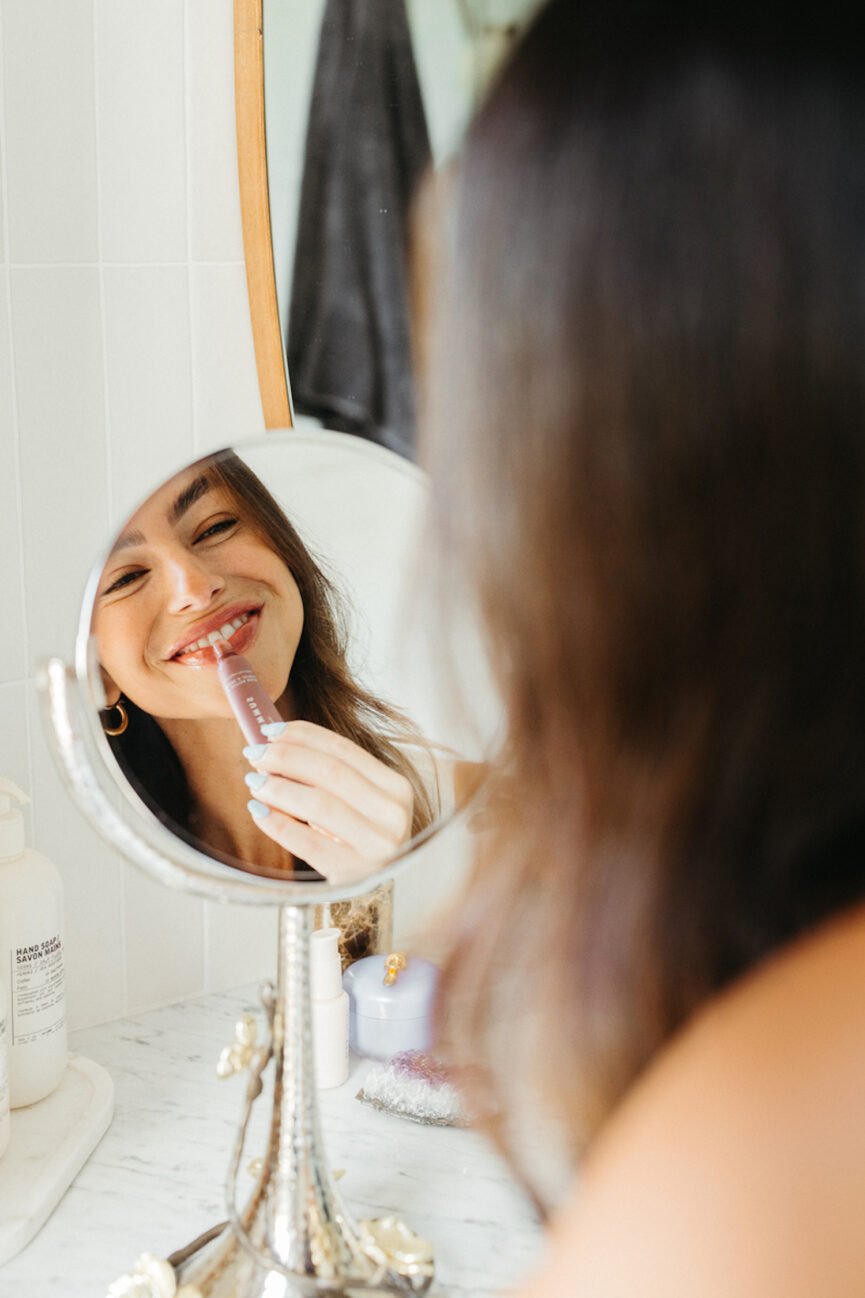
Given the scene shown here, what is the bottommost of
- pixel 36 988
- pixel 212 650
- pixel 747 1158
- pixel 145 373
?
pixel 36 988

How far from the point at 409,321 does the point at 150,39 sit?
0.82ft

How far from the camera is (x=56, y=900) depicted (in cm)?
79

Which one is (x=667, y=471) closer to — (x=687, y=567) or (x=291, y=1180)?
(x=687, y=567)

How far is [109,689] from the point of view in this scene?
58 cm

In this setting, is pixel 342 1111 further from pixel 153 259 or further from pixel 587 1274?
pixel 153 259

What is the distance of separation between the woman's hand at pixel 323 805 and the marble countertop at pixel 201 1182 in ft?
0.85

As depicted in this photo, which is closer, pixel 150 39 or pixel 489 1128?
pixel 489 1128

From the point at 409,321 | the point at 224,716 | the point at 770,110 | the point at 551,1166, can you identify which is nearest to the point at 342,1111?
the point at 551,1166

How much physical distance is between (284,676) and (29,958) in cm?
30

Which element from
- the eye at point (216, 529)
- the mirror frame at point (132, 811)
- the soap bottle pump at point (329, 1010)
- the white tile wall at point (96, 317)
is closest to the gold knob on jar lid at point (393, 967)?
the soap bottle pump at point (329, 1010)

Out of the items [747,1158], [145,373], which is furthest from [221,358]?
[747,1158]

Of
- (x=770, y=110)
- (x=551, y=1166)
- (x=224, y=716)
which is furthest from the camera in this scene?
(x=551, y=1166)

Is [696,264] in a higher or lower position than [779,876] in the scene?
higher

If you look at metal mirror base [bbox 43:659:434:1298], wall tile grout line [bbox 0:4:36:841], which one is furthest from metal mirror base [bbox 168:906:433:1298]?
wall tile grout line [bbox 0:4:36:841]
